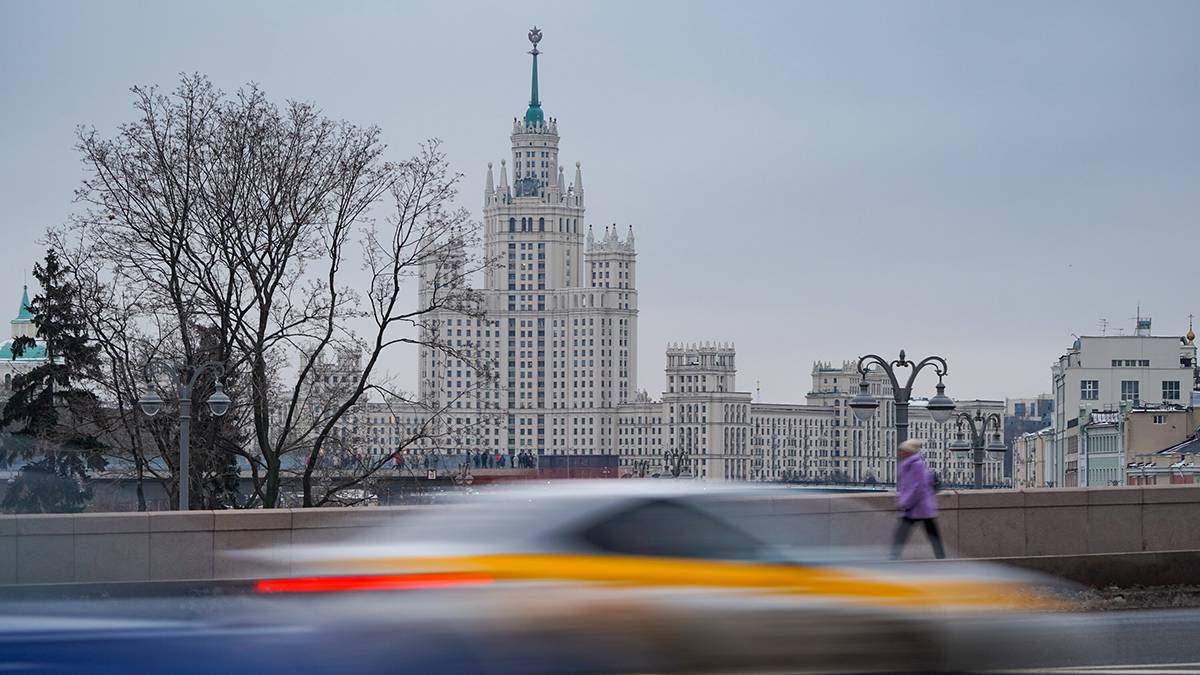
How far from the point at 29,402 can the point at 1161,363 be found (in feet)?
328

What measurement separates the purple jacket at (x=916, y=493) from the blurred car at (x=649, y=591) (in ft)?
21.6

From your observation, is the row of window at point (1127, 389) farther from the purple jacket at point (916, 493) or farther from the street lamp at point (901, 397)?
the purple jacket at point (916, 493)

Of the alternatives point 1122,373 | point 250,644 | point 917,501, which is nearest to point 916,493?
point 917,501

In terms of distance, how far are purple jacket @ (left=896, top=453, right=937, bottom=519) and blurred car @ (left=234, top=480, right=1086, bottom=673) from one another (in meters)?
6.58

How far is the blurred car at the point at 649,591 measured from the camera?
872cm

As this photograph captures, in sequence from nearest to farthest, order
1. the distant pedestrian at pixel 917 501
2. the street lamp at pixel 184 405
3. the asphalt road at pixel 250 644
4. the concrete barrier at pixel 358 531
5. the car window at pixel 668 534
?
the asphalt road at pixel 250 644
the car window at pixel 668 534
the distant pedestrian at pixel 917 501
the concrete barrier at pixel 358 531
the street lamp at pixel 184 405

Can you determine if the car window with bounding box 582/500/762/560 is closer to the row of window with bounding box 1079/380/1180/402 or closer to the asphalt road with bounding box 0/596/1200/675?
the asphalt road with bounding box 0/596/1200/675

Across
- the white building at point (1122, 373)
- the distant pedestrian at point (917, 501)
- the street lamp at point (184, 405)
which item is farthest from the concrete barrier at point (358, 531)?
the white building at point (1122, 373)

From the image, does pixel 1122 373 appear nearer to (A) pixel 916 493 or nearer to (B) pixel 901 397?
(B) pixel 901 397

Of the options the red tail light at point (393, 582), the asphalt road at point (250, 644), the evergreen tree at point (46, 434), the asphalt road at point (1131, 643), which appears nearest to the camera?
the asphalt road at point (250, 644)

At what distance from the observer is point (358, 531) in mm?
18891

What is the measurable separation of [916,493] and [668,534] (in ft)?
24.6

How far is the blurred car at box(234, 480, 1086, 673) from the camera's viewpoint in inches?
343

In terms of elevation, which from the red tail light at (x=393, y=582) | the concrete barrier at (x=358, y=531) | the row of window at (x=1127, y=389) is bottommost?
the concrete barrier at (x=358, y=531)
